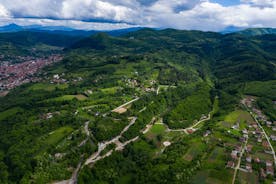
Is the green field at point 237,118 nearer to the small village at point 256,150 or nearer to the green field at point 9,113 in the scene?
the small village at point 256,150

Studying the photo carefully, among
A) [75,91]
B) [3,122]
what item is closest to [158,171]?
[3,122]

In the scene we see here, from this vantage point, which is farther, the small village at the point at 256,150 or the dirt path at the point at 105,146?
the dirt path at the point at 105,146

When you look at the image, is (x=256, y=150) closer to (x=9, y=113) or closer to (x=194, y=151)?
(x=194, y=151)

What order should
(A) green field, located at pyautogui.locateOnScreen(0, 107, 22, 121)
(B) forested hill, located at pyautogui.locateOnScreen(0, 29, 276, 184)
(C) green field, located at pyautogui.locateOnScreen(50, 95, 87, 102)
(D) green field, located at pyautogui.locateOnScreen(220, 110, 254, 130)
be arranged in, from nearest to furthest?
(B) forested hill, located at pyautogui.locateOnScreen(0, 29, 276, 184)
(D) green field, located at pyautogui.locateOnScreen(220, 110, 254, 130)
(A) green field, located at pyautogui.locateOnScreen(0, 107, 22, 121)
(C) green field, located at pyautogui.locateOnScreen(50, 95, 87, 102)

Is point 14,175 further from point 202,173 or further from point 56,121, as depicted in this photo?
point 202,173

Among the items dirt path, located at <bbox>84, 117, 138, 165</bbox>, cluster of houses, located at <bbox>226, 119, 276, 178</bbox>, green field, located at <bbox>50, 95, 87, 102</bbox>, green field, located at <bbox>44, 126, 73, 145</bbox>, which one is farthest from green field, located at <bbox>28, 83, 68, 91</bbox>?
cluster of houses, located at <bbox>226, 119, 276, 178</bbox>

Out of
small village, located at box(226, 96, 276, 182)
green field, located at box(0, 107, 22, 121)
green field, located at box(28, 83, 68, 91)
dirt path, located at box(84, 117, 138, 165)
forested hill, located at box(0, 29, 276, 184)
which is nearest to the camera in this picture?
forested hill, located at box(0, 29, 276, 184)

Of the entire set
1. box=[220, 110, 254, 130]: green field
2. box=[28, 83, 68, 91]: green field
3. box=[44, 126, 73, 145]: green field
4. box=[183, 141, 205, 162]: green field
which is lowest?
box=[28, 83, 68, 91]: green field

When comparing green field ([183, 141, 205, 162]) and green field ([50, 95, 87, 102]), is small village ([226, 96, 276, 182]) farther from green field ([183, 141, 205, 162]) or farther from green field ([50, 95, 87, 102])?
green field ([50, 95, 87, 102])

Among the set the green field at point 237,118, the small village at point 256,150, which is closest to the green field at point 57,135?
the small village at point 256,150

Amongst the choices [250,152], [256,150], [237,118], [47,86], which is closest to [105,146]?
[250,152]
